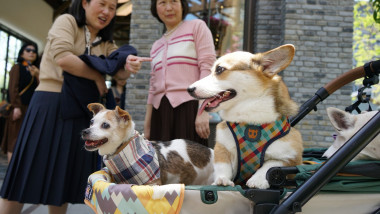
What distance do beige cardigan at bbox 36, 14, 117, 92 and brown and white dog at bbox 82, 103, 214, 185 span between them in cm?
37

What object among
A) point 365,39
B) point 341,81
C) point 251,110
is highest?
point 365,39

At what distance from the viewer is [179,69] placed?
6.23ft

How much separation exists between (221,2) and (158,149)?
4.87 metres

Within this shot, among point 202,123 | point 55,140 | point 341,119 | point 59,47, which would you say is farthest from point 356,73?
point 55,140

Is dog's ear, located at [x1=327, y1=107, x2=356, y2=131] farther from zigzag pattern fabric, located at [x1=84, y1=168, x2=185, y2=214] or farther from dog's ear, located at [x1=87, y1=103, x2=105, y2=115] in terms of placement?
dog's ear, located at [x1=87, y1=103, x2=105, y2=115]

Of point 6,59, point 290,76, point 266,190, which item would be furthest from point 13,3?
Result: point 266,190

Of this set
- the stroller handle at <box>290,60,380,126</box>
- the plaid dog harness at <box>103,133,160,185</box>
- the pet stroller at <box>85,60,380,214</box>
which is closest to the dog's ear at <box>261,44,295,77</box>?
the pet stroller at <box>85,60,380,214</box>

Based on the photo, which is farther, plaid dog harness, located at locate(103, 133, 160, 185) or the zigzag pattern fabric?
plaid dog harness, located at locate(103, 133, 160, 185)

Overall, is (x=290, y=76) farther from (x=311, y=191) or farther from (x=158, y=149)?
(x=311, y=191)

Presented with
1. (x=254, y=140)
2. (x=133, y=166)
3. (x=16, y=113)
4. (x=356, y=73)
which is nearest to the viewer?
(x=254, y=140)

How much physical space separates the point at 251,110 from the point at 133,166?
55 cm

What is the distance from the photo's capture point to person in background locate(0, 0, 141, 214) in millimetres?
1834

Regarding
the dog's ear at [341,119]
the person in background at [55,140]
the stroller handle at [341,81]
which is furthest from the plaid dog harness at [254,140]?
the person in background at [55,140]

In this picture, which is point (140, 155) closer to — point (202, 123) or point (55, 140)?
point (202, 123)
